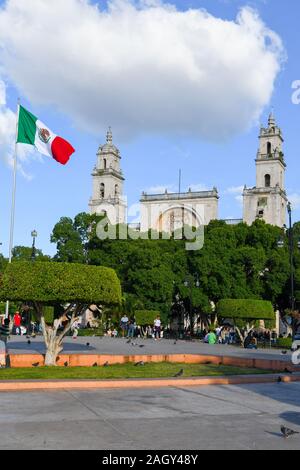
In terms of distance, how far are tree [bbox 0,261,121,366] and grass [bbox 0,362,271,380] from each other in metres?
1.63

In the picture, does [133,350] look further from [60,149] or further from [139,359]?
[60,149]

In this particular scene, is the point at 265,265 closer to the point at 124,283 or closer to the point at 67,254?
the point at 124,283

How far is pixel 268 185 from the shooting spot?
233 ft

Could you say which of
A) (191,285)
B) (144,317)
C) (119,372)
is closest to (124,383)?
(119,372)

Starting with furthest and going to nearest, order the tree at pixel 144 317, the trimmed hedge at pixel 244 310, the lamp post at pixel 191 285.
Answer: the lamp post at pixel 191 285 < the tree at pixel 144 317 < the trimmed hedge at pixel 244 310

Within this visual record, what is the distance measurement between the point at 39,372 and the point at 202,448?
787cm

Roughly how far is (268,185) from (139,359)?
56112 millimetres

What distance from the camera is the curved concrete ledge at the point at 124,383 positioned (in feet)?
35.0

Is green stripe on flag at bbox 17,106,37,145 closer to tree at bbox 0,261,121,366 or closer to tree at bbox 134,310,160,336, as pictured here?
tree at bbox 0,261,121,366

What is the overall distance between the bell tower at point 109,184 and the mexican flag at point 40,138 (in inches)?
2096

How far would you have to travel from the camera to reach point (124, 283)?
47.4 m

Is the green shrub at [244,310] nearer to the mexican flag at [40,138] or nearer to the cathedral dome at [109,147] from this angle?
the mexican flag at [40,138]

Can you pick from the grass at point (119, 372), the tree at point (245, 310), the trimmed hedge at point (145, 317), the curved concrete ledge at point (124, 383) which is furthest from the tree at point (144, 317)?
the curved concrete ledge at point (124, 383)

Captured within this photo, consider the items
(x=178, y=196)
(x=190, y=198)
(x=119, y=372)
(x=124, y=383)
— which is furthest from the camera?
(x=178, y=196)
